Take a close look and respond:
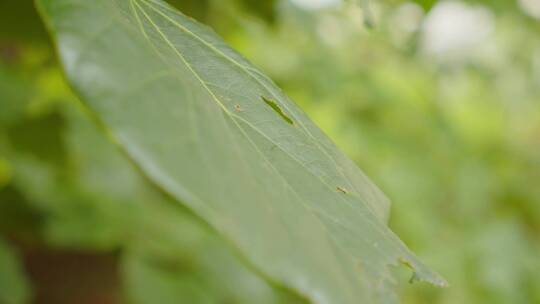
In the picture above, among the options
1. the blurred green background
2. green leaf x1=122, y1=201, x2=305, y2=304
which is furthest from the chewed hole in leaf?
green leaf x1=122, y1=201, x2=305, y2=304

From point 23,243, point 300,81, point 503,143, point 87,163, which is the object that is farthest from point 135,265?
point 503,143

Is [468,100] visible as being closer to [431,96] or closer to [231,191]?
[431,96]

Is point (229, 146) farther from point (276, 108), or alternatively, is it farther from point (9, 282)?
point (9, 282)

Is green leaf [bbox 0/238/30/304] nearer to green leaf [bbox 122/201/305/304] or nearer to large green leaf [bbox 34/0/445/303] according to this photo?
green leaf [bbox 122/201/305/304]

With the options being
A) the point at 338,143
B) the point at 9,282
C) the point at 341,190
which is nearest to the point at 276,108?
the point at 341,190

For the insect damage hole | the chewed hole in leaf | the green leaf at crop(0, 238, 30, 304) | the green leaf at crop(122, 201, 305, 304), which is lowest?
the green leaf at crop(0, 238, 30, 304)
